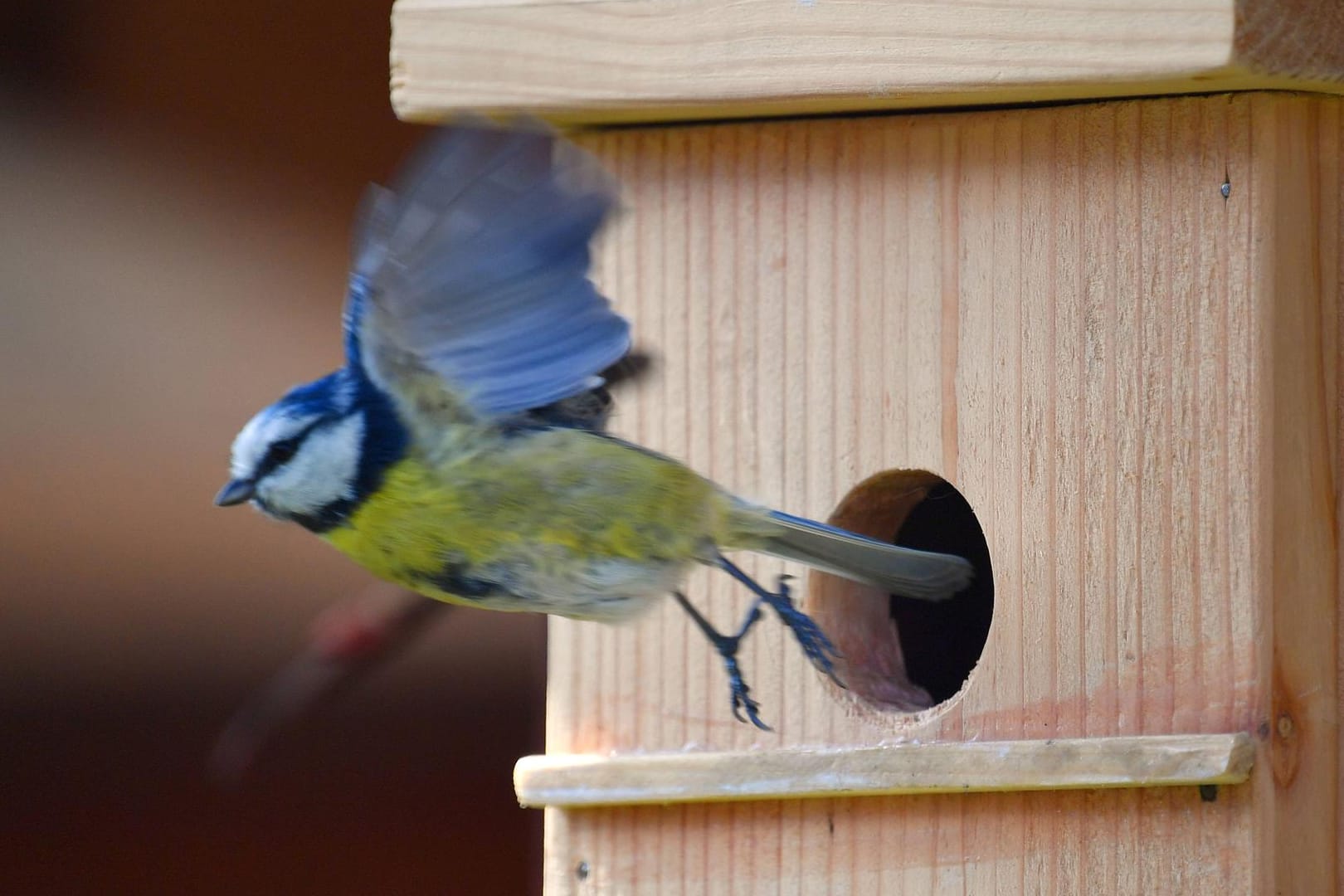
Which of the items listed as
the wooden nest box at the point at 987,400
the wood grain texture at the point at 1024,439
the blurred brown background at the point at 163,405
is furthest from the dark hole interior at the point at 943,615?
the blurred brown background at the point at 163,405

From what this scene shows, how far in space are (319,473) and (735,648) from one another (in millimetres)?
321

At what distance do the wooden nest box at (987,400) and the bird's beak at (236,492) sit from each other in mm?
321

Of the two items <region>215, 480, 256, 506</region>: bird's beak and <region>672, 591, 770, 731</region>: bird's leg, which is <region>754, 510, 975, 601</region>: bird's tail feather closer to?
<region>672, 591, 770, 731</region>: bird's leg

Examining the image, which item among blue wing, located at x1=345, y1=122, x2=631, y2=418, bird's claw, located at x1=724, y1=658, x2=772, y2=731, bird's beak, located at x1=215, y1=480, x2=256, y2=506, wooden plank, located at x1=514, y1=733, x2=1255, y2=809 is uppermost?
blue wing, located at x1=345, y1=122, x2=631, y2=418

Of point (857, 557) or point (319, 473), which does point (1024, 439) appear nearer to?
point (857, 557)

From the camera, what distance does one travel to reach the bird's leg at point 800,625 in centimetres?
142

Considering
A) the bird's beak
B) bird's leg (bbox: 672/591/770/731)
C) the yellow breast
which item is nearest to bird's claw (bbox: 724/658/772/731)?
bird's leg (bbox: 672/591/770/731)

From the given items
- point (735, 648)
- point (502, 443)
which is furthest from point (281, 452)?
point (735, 648)

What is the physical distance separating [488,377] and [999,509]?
0.36m

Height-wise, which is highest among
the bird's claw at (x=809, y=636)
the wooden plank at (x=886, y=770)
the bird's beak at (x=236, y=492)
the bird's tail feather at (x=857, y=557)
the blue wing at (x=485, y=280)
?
the blue wing at (x=485, y=280)

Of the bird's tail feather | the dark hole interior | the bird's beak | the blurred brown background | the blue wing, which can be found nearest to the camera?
the blue wing

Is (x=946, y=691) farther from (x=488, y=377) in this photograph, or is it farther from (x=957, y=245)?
(x=488, y=377)

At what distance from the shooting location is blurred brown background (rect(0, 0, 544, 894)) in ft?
6.95

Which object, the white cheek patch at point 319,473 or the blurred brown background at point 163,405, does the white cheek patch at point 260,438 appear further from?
the blurred brown background at point 163,405
